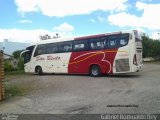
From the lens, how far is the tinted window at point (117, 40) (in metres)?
19.6

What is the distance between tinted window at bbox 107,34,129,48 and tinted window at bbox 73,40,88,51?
1974 mm

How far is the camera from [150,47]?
49.2 metres

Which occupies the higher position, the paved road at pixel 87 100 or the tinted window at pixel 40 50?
the tinted window at pixel 40 50

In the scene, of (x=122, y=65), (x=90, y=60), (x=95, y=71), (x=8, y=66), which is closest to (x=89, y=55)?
(x=90, y=60)

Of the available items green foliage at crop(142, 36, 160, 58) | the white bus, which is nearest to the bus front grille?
the white bus

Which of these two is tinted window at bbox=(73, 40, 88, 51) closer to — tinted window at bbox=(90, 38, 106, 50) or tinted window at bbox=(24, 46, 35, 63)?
tinted window at bbox=(90, 38, 106, 50)

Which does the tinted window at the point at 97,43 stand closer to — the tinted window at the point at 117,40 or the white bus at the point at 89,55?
the white bus at the point at 89,55

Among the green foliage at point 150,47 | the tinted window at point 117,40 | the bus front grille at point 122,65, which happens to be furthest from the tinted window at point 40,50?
the green foliage at point 150,47

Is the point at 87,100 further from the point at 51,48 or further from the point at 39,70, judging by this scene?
the point at 39,70

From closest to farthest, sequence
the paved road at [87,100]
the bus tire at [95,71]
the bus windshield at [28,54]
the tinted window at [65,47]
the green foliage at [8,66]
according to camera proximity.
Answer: the paved road at [87,100] < the bus tire at [95,71] < the tinted window at [65,47] < the bus windshield at [28,54] < the green foliage at [8,66]

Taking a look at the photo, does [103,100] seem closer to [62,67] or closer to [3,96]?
[3,96]

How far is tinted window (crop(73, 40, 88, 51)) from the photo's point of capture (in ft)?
71.5

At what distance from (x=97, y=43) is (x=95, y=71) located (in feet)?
6.47

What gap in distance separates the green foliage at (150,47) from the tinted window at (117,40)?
29.4 meters
